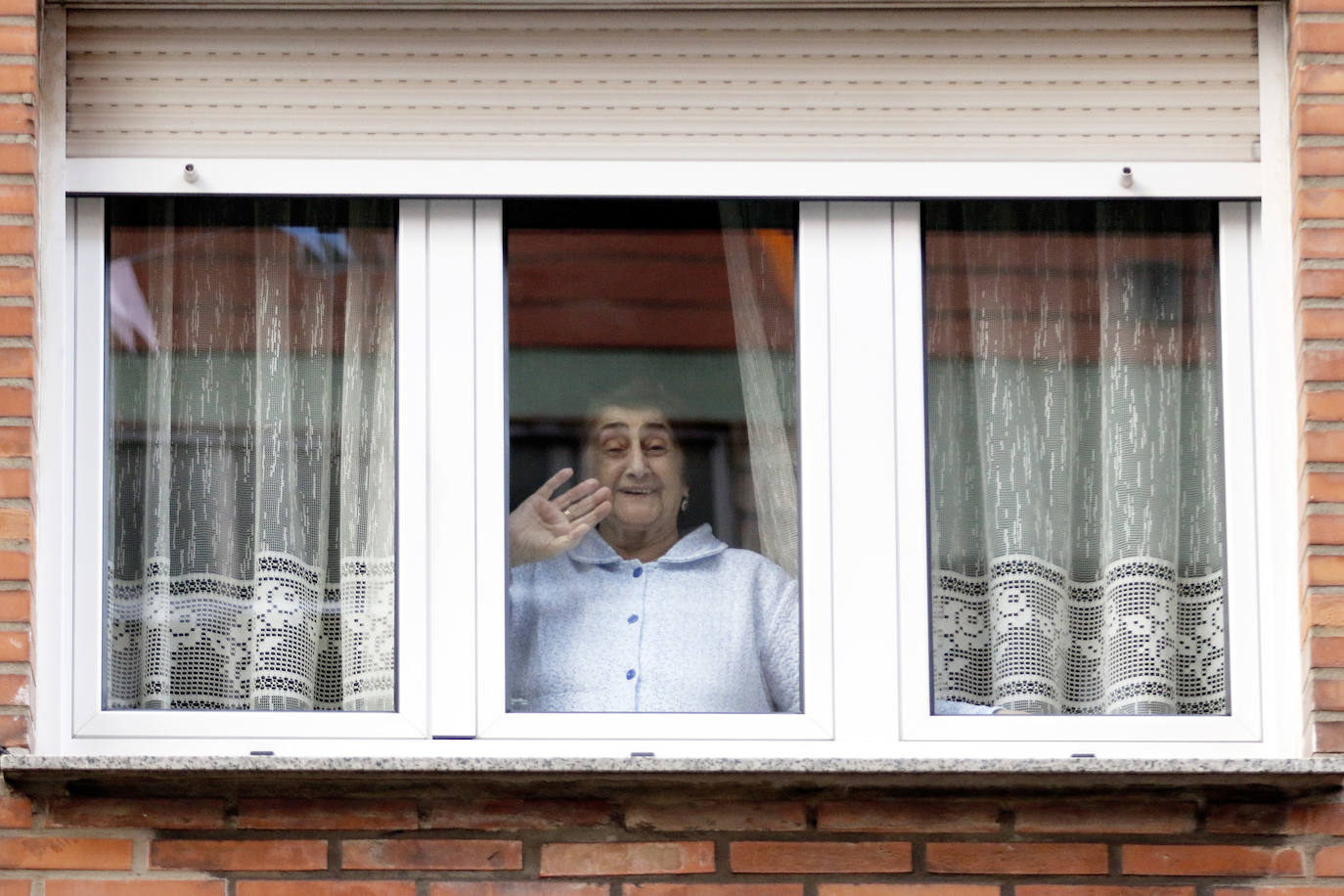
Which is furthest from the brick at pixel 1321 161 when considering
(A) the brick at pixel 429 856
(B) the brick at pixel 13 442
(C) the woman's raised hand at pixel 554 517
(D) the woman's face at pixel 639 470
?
(B) the brick at pixel 13 442

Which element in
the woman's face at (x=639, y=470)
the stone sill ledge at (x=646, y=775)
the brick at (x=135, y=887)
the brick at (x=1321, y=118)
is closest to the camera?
the stone sill ledge at (x=646, y=775)

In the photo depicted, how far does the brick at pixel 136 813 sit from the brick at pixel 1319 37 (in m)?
2.61

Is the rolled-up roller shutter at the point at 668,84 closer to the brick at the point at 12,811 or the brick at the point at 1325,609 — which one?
the brick at the point at 1325,609

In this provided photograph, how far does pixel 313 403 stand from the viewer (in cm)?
457

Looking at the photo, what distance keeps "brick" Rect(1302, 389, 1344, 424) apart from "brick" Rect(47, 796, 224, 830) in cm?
224

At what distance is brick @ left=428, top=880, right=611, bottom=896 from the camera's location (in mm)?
4176

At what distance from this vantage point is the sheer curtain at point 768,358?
4539 mm

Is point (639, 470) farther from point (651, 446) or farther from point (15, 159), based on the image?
point (15, 159)

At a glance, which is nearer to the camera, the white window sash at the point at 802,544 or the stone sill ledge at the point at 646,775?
the stone sill ledge at the point at 646,775

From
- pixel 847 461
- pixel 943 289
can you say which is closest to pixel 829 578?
pixel 847 461

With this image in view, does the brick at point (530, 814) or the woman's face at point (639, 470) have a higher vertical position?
the woman's face at point (639, 470)

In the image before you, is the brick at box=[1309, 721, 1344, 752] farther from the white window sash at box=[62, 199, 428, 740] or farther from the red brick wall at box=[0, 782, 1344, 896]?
the white window sash at box=[62, 199, 428, 740]

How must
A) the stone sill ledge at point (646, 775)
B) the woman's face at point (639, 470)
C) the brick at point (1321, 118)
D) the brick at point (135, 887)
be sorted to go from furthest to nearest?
the woman's face at point (639, 470) → the brick at point (1321, 118) → the brick at point (135, 887) → the stone sill ledge at point (646, 775)

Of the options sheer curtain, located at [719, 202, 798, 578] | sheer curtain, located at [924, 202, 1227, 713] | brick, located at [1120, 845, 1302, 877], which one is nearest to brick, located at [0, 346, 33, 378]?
sheer curtain, located at [719, 202, 798, 578]
